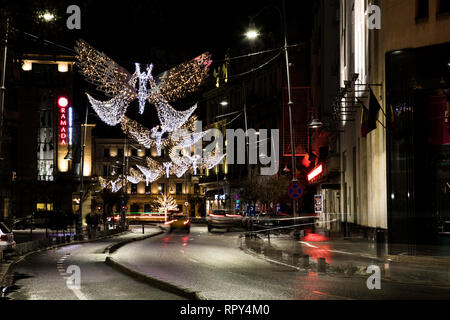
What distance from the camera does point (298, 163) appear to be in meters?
61.1

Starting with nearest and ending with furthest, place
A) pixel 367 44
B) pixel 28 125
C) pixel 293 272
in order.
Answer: pixel 293 272, pixel 367 44, pixel 28 125

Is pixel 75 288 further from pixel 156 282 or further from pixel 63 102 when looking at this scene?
pixel 63 102

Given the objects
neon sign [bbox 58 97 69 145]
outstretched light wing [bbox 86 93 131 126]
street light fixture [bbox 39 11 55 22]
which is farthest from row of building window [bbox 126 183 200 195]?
street light fixture [bbox 39 11 55 22]

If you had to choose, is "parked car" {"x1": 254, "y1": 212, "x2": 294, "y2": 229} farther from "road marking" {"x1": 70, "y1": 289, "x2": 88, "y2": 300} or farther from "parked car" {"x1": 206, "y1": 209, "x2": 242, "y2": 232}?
"road marking" {"x1": 70, "y1": 289, "x2": 88, "y2": 300}

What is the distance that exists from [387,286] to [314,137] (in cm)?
3951

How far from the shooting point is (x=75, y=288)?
14.9 metres

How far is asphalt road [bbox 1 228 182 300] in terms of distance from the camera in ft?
44.5

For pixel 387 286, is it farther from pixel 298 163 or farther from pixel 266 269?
pixel 298 163

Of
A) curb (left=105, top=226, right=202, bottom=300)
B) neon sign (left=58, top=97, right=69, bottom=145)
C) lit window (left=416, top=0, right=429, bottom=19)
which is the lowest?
curb (left=105, top=226, right=202, bottom=300)

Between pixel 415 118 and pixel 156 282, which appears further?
pixel 415 118

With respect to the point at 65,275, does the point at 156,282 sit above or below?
above

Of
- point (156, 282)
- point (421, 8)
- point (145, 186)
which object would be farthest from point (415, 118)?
point (145, 186)
